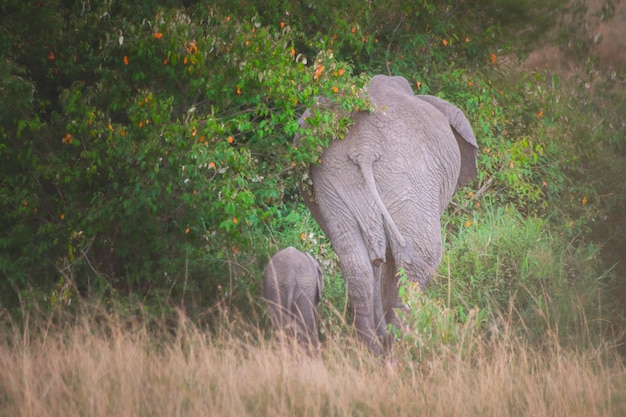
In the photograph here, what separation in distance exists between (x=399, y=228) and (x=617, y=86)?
17.4ft

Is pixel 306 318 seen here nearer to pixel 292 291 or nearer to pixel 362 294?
pixel 292 291

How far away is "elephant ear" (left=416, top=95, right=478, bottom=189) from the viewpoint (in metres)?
8.76

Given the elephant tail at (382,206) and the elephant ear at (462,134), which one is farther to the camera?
the elephant ear at (462,134)

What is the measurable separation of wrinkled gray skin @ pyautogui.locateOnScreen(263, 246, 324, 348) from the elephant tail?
0.64 meters

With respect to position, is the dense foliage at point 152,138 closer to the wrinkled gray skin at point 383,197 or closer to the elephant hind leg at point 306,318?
the wrinkled gray skin at point 383,197

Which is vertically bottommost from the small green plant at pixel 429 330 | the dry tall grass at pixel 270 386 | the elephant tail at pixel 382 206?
the dry tall grass at pixel 270 386

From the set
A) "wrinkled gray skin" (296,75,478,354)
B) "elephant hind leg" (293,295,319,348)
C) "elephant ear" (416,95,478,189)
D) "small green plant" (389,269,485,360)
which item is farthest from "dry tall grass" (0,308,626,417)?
"elephant ear" (416,95,478,189)

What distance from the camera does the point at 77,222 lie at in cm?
871

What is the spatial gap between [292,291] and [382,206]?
34.4 inches

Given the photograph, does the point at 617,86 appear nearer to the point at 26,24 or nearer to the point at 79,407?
the point at 26,24

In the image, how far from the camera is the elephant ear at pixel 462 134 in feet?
28.7

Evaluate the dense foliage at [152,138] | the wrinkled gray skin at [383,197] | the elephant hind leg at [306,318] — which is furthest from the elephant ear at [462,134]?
the elephant hind leg at [306,318]

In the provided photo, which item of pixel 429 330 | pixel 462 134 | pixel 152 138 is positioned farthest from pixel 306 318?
pixel 462 134

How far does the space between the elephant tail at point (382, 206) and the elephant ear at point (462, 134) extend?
1062mm
